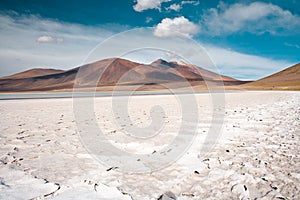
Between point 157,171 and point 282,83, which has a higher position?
point 282,83

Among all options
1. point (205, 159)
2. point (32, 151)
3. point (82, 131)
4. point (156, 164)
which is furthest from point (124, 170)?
point (82, 131)

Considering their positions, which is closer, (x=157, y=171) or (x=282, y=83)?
(x=157, y=171)

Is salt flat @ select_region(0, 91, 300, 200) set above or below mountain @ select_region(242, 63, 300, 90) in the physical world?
below

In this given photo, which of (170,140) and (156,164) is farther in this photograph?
(170,140)

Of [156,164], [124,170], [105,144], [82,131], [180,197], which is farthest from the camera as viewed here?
[82,131]

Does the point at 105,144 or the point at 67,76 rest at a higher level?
the point at 67,76

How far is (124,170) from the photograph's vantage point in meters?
3.42

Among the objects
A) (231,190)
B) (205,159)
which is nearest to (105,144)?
(205,159)

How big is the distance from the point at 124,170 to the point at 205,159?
4.98 ft

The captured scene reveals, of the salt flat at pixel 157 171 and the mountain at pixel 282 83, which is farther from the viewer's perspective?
the mountain at pixel 282 83

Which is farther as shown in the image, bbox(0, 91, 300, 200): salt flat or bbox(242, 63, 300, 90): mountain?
bbox(242, 63, 300, 90): mountain

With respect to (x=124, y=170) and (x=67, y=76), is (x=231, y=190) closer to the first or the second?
(x=124, y=170)

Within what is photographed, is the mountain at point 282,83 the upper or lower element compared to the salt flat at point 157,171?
upper

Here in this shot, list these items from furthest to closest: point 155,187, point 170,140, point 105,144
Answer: point 170,140, point 105,144, point 155,187
